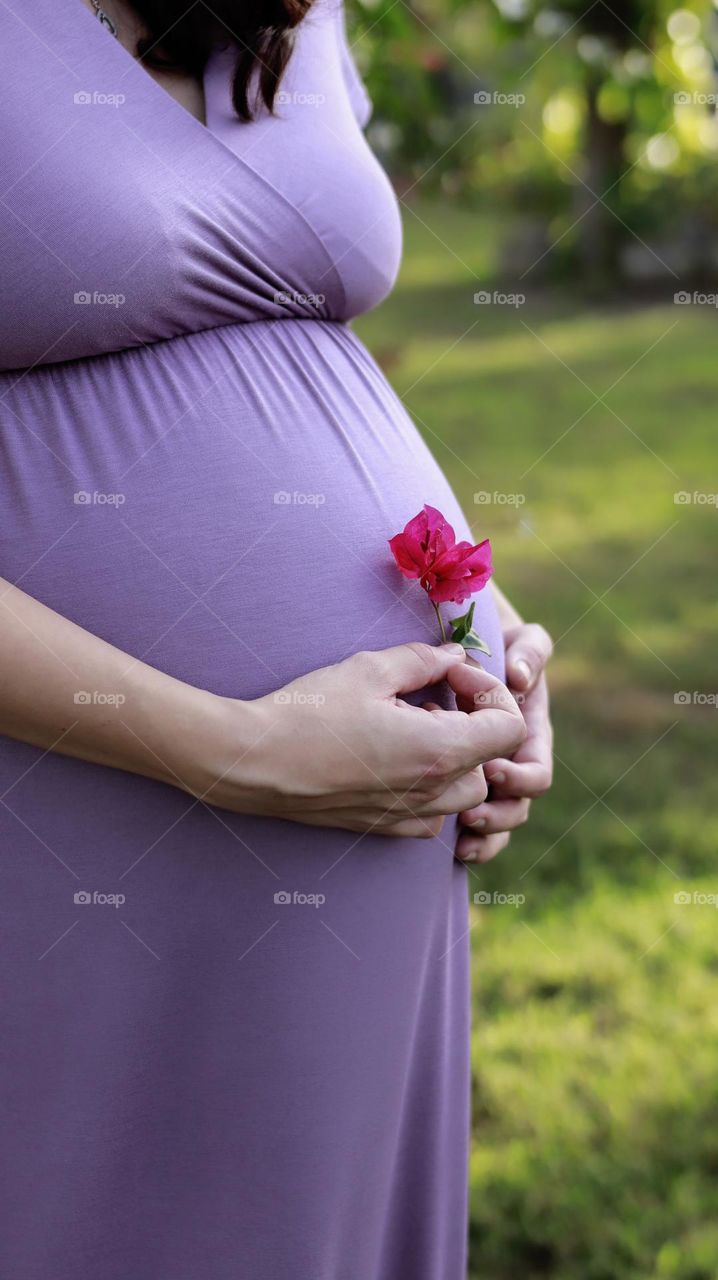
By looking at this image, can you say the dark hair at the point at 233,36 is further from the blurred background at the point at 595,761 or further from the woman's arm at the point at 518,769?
the blurred background at the point at 595,761

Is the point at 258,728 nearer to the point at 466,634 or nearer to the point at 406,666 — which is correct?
the point at 406,666

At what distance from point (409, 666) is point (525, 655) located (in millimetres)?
332

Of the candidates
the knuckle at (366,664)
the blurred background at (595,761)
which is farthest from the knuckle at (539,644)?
the blurred background at (595,761)

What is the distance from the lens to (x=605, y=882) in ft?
10.1

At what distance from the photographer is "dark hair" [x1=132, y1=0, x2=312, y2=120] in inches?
46.3

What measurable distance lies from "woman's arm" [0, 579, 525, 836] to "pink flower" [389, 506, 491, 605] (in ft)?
0.22

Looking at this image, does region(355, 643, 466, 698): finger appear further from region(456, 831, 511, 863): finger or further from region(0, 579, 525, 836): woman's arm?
region(456, 831, 511, 863): finger

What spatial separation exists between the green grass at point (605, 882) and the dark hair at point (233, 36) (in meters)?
1.04

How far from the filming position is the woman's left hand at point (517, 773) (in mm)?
1255

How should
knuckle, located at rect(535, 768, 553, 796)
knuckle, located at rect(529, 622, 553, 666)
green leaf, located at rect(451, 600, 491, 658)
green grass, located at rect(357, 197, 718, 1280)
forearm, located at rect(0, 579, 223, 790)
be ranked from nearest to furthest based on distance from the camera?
forearm, located at rect(0, 579, 223, 790) < green leaf, located at rect(451, 600, 491, 658) < knuckle, located at rect(535, 768, 553, 796) < knuckle, located at rect(529, 622, 553, 666) < green grass, located at rect(357, 197, 718, 1280)

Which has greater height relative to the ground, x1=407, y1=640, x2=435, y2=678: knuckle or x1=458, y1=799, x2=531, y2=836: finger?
x1=407, y1=640, x2=435, y2=678: knuckle

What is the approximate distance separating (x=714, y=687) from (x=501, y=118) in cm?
370

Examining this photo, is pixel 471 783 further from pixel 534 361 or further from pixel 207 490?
pixel 534 361

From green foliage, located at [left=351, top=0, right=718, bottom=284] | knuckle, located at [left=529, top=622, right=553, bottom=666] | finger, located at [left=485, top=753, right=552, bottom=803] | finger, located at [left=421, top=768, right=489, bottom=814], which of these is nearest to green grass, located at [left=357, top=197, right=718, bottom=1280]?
green foliage, located at [left=351, top=0, right=718, bottom=284]
